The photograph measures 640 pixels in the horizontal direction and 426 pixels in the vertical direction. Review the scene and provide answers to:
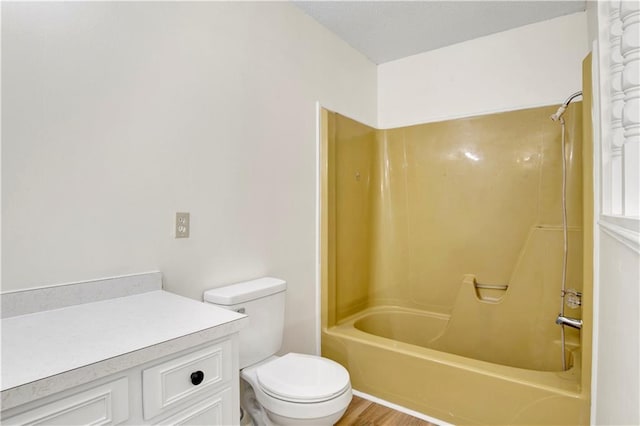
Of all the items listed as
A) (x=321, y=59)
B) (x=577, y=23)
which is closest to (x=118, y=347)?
(x=321, y=59)

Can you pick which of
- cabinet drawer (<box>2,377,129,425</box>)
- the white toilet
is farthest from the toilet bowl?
cabinet drawer (<box>2,377,129,425</box>)

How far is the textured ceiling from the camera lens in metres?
2.19

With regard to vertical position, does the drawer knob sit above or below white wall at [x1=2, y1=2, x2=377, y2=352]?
below

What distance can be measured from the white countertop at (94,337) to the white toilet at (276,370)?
0.46 metres

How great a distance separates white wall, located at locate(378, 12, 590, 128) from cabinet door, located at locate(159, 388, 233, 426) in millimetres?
2447

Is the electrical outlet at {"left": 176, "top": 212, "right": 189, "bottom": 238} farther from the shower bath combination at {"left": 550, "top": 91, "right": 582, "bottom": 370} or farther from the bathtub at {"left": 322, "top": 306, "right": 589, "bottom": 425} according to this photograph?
the shower bath combination at {"left": 550, "top": 91, "right": 582, "bottom": 370}

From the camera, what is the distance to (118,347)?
0.87m

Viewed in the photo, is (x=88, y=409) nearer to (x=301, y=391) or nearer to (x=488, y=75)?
(x=301, y=391)

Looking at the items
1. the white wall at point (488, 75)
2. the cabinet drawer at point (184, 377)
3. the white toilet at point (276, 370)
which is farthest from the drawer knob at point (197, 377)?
the white wall at point (488, 75)

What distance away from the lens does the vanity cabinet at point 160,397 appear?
75 cm

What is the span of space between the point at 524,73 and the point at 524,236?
113 cm

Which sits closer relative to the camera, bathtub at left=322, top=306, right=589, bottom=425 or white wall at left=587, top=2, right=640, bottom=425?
white wall at left=587, top=2, right=640, bottom=425

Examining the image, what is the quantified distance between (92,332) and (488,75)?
2782 mm

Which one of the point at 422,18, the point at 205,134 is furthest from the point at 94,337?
the point at 422,18
